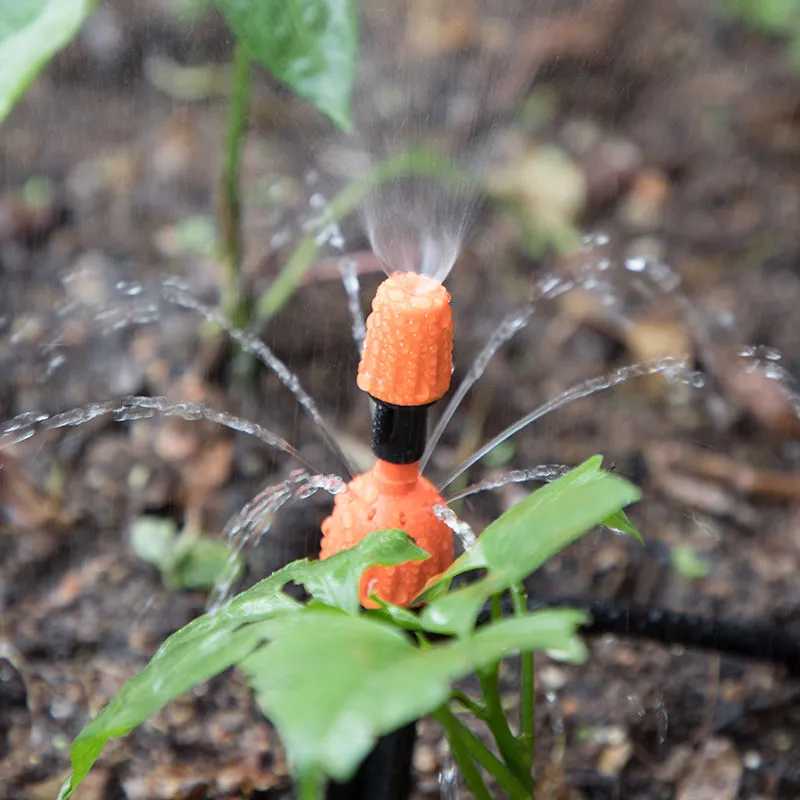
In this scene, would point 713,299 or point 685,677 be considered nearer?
point 685,677

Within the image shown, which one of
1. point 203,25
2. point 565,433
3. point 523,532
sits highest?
point 523,532

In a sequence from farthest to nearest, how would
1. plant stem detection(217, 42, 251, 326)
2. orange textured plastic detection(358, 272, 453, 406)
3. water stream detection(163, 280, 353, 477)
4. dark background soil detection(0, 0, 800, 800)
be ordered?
1. water stream detection(163, 280, 353, 477)
2. plant stem detection(217, 42, 251, 326)
3. dark background soil detection(0, 0, 800, 800)
4. orange textured plastic detection(358, 272, 453, 406)

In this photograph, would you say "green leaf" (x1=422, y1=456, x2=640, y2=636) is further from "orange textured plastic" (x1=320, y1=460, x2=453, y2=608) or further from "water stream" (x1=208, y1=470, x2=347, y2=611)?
"water stream" (x1=208, y1=470, x2=347, y2=611)

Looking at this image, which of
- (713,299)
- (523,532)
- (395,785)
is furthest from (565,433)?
(523,532)

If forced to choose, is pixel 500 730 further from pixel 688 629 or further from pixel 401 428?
pixel 688 629

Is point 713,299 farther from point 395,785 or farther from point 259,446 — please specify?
point 395,785

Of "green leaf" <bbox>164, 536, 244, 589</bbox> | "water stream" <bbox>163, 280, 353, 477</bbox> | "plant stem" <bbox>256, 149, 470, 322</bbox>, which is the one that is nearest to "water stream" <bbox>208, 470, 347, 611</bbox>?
"green leaf" <bbox>164, 536, 244, 589</bbox>

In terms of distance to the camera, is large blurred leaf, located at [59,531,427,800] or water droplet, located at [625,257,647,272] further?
water droplet, located at [625,257,647,272]

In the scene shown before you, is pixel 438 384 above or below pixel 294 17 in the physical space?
below
